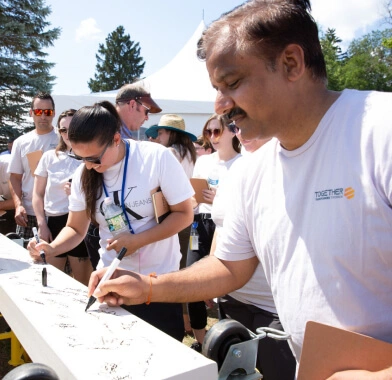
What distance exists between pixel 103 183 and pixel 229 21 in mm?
1350

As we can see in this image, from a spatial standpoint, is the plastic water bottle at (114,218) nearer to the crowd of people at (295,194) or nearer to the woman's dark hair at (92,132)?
the woman's dark hair at (92,132)

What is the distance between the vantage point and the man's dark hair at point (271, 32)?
1122 millimetres

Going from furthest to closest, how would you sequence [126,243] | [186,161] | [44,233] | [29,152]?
[29,152] → [186,161] → [44,233] → [126,243]

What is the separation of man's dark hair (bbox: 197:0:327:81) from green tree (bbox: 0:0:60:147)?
12193 mm

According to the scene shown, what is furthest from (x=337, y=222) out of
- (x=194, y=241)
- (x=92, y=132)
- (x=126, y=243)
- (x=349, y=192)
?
(x=194, y=241)

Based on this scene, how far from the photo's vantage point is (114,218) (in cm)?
219

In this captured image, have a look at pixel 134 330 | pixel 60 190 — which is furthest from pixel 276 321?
pixel 60 190

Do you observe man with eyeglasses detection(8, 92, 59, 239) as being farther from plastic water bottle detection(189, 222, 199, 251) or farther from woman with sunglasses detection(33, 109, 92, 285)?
plastic water bottle detection(189, 222, 199, 251)

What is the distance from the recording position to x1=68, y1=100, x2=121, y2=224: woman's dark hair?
2.20 meters

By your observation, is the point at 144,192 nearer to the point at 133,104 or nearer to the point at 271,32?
the point at 271,32

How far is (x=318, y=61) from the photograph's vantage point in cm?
119

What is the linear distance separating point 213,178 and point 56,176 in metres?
1.45

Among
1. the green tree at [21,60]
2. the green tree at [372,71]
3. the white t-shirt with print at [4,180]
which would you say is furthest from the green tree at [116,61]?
the white t-shirt with print at [4,180]

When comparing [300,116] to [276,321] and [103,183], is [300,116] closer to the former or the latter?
[276,321]
